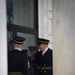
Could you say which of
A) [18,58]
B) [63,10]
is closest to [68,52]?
[63,10]

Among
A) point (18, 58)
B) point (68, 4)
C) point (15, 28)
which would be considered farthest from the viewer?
point (15, 28)

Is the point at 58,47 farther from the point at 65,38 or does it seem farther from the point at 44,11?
the point at 44,11

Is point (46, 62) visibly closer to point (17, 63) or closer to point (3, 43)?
point (17, 63)

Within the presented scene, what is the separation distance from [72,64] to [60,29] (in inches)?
9.2

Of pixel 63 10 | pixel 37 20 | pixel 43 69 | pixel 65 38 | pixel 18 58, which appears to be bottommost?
pixel 43 69

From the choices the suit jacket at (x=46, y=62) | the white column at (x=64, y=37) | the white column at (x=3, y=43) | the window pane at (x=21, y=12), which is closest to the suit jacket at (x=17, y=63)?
the white column at (x=3, y=43)

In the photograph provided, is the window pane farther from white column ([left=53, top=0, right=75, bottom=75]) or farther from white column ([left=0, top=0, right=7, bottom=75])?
white column ([left=53, top=0, right=75, bottom=75])

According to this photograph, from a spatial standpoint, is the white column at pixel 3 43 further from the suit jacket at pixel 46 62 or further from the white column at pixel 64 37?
→ the white column at pixel 64 37

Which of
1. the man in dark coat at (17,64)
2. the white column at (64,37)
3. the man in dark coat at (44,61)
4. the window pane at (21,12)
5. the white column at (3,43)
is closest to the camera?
the white column at (64,37)

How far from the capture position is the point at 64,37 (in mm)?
1446

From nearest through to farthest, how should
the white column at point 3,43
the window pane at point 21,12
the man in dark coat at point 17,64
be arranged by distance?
the white column at point 3,43, the man in dark coat at point 17,64, the window pane at point 21,12

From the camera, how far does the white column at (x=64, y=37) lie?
142cm

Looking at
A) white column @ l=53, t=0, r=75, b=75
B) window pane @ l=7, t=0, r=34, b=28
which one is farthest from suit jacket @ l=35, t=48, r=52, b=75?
white column @ l=53, t=0, r=75, b=75

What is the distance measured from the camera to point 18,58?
11.7ft
